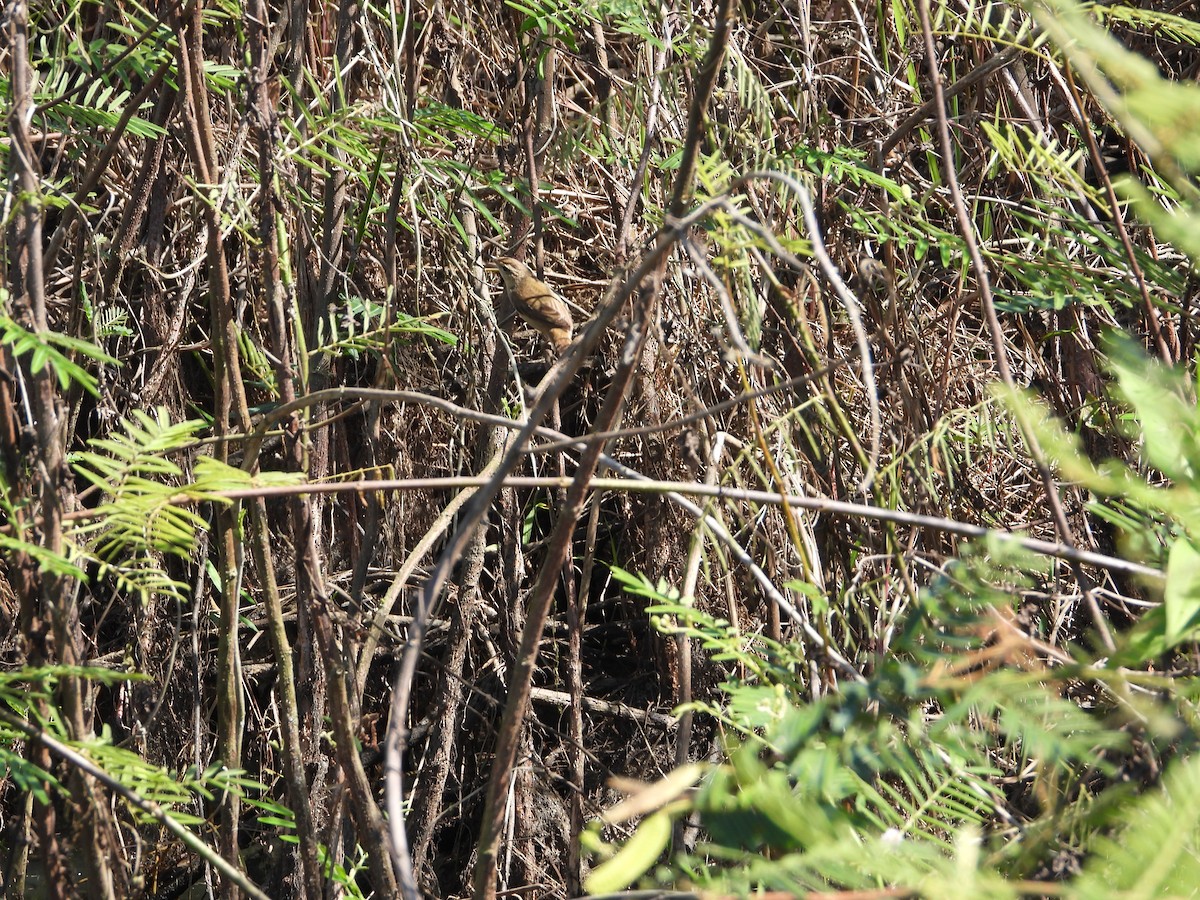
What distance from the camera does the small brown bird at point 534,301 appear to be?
9.98 ft

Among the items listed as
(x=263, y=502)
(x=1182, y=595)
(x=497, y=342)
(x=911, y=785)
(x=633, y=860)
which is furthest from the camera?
(x=497, y=342)

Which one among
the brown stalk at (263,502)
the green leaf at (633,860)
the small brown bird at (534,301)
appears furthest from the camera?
the small brown bird at (534,301)

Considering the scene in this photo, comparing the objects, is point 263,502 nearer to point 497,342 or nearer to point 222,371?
point 222,371

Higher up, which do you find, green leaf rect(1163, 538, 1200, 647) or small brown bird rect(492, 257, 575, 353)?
green leaf rect(1163, 538, 1200, 647)

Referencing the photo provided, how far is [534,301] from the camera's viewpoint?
3121mm

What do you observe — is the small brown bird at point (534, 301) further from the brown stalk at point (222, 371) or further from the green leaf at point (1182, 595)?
the green leaf at point (1182, 595)

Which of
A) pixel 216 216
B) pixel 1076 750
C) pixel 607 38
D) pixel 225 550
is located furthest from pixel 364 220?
pixel 1076 750

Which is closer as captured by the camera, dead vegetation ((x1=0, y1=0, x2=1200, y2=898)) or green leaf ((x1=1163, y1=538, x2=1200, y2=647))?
green leaf ((x1=1163, y1=538, x2=1200, y2=647))

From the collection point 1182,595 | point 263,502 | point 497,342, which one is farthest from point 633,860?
point 497,342

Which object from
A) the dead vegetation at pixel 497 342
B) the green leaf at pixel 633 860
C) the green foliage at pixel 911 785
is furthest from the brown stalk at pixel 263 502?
the green leaf at pixel 633 860

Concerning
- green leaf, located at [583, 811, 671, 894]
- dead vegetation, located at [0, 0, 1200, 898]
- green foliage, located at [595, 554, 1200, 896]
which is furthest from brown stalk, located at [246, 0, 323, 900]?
green leaf, located at [583, 811, 671, 894]

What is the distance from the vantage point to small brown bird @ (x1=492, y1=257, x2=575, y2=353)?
3.04m

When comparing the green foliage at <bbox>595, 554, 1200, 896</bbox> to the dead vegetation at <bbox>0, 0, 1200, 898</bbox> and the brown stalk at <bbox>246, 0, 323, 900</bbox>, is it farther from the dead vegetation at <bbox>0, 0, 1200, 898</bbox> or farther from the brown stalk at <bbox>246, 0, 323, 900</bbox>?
the brown stalk at <bbox>246, 0, 323, 900</bbox>

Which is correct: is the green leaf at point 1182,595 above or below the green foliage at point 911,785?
above
